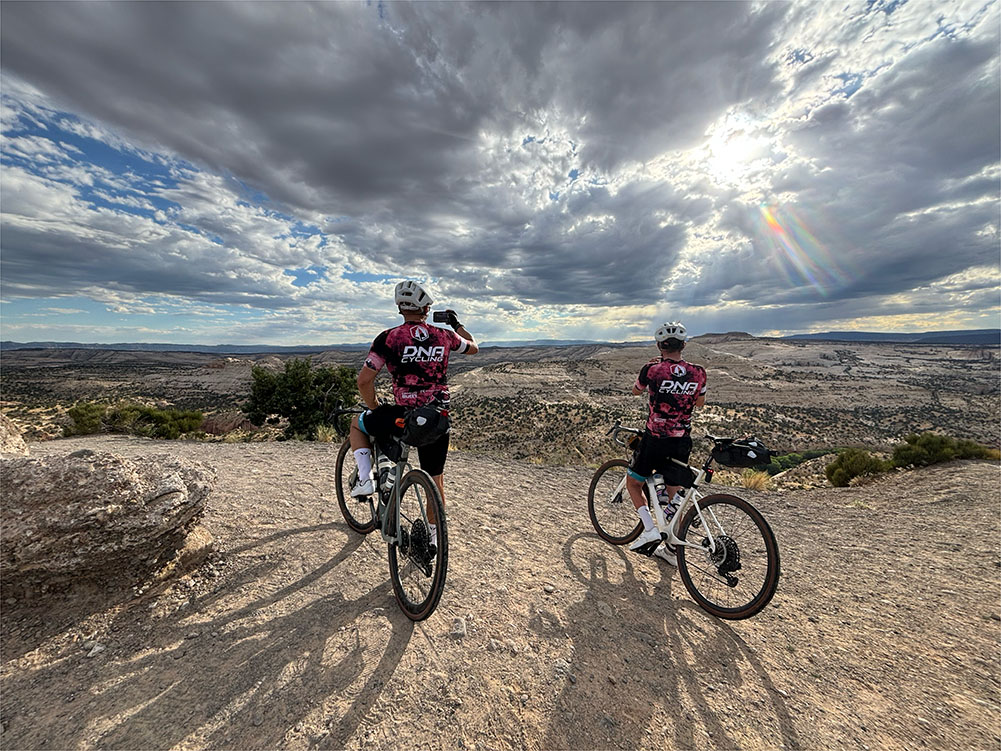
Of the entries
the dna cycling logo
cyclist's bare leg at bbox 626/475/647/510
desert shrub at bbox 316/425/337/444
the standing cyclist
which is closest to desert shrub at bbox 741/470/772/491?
cyclist's bare leg at bbox 626/475/647/510

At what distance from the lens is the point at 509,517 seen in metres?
6.82

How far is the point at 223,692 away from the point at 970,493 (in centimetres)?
1414

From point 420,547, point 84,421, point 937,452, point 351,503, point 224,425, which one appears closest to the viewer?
point 420,547

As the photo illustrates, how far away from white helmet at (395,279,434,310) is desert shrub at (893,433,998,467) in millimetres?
16342

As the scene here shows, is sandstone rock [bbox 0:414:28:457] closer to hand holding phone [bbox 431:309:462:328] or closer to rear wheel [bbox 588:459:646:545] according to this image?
hand holding phone [bbox 431:309:462:328]

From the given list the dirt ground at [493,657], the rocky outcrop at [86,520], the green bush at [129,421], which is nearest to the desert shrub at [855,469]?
the dirt ground at [493,657]

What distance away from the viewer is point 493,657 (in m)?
3.48

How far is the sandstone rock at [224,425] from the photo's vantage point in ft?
65.3

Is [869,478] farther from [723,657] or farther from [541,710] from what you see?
[541,710]

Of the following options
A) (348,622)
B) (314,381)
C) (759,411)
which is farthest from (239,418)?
(759,411)

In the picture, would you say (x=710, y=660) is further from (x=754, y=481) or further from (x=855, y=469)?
(x=855, y=469)

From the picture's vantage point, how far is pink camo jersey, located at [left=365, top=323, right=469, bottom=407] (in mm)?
4105

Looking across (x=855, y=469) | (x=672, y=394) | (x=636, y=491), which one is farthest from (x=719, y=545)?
(x=855, y=469)

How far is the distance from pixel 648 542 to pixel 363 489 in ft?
11.2
